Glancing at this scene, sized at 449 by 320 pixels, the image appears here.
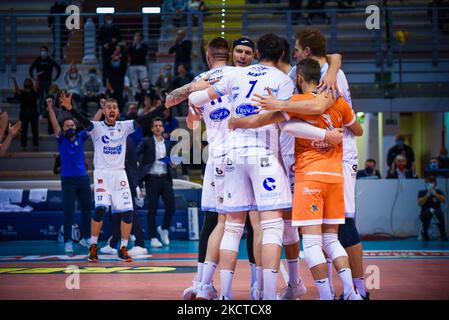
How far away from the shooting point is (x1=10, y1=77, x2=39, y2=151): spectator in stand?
18.5m

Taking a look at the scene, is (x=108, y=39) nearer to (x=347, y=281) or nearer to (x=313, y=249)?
(x=313, y=249)

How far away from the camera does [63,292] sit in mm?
7992

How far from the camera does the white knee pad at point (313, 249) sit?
6781 mm

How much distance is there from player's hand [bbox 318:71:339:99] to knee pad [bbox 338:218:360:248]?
1185 mm

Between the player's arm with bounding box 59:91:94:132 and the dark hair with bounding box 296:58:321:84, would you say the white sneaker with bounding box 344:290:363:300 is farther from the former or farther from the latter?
the player's arm with bounding box 59:91:94:132

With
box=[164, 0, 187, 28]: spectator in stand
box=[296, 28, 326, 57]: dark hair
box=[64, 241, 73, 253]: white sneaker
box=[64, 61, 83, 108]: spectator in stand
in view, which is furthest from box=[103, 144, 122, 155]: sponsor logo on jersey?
box=[164, 0, 187, 28]: spectator in stand

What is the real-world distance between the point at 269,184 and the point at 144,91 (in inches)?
457

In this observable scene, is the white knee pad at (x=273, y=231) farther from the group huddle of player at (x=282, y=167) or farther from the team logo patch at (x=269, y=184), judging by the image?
the team logo patch at (x=269, y=184)

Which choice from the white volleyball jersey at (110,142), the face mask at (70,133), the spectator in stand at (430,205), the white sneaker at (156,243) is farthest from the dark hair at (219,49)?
the spectator in stand at (430,205)

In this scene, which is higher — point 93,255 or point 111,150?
point 111,150

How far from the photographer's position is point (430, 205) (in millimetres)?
15719

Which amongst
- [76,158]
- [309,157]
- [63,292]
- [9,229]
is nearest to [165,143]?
[76,158]

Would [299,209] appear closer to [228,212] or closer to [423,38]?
[228,212]

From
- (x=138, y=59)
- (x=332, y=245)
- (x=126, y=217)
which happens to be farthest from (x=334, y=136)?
(x=138, y=59)
